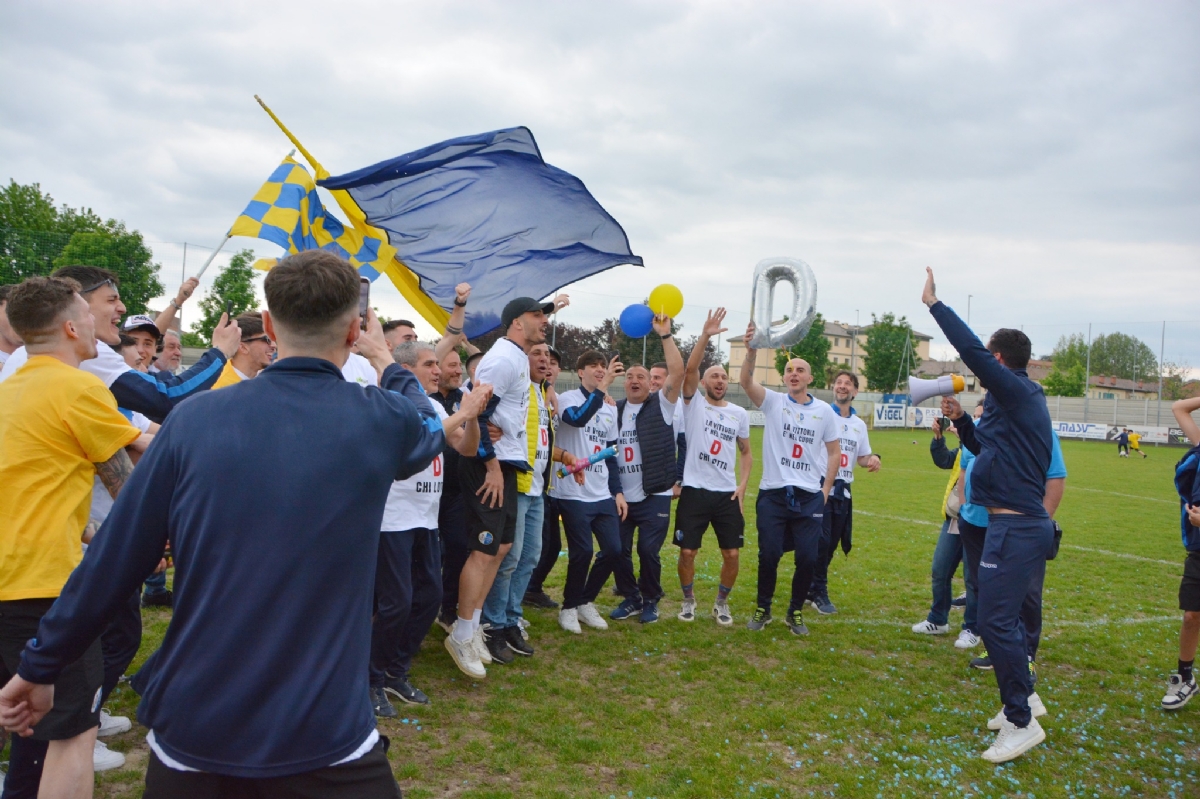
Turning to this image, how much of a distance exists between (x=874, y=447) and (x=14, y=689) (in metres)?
31.9

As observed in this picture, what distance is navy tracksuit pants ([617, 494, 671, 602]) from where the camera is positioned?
7.34m

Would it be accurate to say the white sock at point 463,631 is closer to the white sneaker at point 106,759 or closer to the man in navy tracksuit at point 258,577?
the white sneaker at point 106,759

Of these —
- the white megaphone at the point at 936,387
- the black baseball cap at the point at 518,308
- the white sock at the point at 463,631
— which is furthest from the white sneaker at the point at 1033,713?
the black baseball cap at the point at 518,308

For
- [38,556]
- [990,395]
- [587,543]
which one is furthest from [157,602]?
[990,395]

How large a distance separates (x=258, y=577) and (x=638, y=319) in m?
5.22

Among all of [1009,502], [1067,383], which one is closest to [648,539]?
[1009,502]

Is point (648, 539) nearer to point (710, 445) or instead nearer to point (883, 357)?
point (710, 445)

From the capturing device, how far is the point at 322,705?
1.87m

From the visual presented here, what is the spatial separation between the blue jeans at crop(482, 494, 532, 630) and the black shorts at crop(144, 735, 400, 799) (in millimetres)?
3884

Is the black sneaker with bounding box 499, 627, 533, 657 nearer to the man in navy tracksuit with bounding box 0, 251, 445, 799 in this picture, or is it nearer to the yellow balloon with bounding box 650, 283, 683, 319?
the yellow balloon with bounding box 650, 283, 683, 319

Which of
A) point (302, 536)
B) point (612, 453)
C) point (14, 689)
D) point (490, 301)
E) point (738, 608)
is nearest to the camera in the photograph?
point (302, 536)

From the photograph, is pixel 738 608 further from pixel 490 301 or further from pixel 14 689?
pixel 14 689

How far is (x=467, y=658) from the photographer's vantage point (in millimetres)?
5418

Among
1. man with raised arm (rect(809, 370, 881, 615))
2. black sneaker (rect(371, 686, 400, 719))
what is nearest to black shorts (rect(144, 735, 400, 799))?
black sneaker (rect(371, 686, 400, 719))
